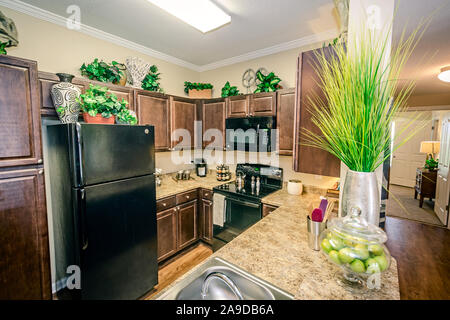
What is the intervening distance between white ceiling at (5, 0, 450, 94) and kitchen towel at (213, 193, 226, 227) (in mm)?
1942

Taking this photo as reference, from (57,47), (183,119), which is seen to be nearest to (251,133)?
(183,119)

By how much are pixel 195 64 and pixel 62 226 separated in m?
2.85

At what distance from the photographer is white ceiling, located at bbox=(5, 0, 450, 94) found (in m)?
1.83

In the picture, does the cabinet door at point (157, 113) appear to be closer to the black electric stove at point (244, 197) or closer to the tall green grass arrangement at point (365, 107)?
the black electric stove at point (244, 197)

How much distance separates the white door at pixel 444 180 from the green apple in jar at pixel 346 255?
435 cm

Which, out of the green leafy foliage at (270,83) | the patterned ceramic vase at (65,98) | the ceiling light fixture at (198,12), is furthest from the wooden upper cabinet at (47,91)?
the green leafy foliage at (270,83)

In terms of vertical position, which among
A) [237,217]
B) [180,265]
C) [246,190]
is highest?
[246,190]

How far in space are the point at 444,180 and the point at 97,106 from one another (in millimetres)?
5579

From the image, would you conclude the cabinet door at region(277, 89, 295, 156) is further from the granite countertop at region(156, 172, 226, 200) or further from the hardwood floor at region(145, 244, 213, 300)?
the hardwood floor at region(145, 244, 213, 300)

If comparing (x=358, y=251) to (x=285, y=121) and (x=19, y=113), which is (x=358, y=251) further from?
(x=19, y=113)

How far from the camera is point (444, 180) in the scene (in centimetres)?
372

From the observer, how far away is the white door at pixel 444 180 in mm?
3584
